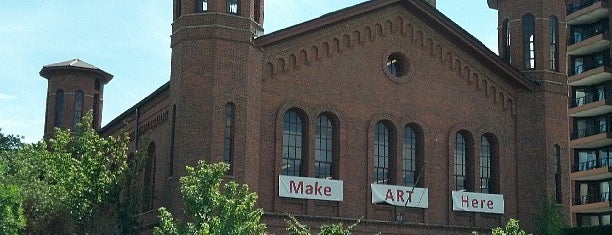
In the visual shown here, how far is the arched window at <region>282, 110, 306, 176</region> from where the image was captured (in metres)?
37.5

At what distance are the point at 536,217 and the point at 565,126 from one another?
443 cm

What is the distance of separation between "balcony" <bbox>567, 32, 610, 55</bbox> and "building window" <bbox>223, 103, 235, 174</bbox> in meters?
45.9

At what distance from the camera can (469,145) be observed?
1631 inches

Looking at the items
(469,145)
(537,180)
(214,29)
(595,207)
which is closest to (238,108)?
(214,29)

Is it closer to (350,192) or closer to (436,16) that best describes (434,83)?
(436,16)

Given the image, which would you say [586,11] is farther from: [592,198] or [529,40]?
[529,40]

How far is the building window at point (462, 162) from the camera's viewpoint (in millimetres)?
40969

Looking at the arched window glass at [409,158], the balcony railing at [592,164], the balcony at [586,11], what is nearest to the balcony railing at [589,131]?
the balcony railing at [592,164]

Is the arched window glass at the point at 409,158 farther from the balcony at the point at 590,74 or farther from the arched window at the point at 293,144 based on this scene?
the balcony at the point at 590,74

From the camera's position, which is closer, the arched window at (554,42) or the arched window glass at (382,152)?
the arched window glass at (382,152)

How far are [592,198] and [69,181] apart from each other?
156 ft

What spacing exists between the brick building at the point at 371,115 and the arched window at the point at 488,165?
6 centimetres

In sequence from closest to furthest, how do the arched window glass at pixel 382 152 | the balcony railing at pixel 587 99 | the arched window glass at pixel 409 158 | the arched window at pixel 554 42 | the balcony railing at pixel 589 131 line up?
the arched window glass at pixel 382 152, the arched window glass at pixel 409 158, the arched window at pixel 554 42, the balcony railing at pixel 589 131, the balcony railing at pixel 587 99

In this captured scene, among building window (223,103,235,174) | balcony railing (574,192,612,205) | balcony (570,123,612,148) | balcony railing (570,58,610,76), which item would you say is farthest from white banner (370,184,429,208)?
balcony railing (570,58,610,76)
